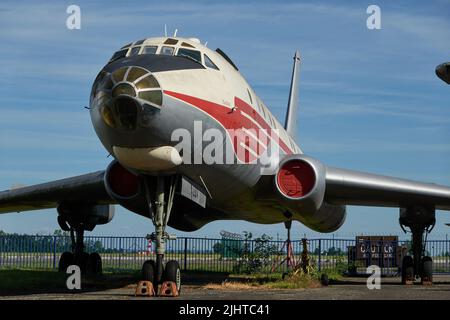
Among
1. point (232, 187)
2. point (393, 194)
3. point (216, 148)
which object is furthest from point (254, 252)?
point (216, 148)

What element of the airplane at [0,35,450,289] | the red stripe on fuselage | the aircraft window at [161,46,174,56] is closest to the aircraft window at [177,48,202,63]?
the airplane at [0,35,450,289]

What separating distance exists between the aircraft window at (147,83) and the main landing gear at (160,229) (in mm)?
2182

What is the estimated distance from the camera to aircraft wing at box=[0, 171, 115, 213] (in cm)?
1795

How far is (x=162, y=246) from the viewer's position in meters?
12.5

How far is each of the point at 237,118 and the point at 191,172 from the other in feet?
4.90

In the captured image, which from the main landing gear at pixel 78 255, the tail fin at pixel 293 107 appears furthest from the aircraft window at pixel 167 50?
the tail fin at pixel 293 107

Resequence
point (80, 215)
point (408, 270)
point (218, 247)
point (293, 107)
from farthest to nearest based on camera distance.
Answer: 1. point (218, 247)
2. point (293, 107)
3. point (80, 215)
4. point (408, 270)

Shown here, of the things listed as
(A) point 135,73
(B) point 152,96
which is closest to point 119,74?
(A) point 135,73

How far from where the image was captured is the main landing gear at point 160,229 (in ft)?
39.9

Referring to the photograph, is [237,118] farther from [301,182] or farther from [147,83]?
[147,83]

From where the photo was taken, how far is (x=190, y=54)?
13117mm

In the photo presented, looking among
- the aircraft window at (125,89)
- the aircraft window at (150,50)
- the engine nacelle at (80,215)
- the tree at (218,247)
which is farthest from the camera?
the tree at (218,247)

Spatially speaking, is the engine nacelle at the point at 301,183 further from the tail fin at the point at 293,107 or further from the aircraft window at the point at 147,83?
the tail fin at the point at 293,107

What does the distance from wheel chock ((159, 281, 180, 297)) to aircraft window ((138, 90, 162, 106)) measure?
2923mm
